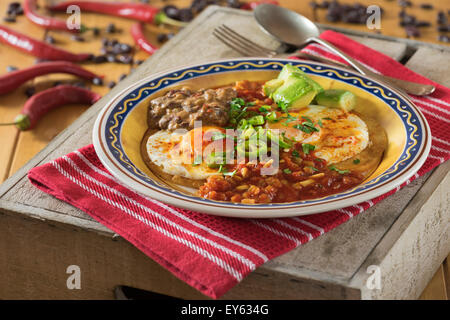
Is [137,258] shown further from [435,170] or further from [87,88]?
[87,88]

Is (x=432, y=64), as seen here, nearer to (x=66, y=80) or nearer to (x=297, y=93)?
(x=297, y=93)

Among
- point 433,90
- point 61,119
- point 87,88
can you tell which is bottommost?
point 433,90

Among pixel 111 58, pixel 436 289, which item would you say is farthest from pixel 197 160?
pixel 111 58

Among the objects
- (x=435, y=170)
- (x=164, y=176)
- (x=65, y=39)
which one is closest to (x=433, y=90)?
(x=435, y=170)

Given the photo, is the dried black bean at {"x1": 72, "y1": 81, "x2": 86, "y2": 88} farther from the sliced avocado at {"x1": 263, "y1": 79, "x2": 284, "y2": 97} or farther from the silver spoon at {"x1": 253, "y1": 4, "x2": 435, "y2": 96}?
the sliced avocado at {"x1": 263, "y1": 79, "x2": 284, "y2": 97}

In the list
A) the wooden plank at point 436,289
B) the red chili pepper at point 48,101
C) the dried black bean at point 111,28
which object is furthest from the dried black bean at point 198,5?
the wooden plank at point 436,289
